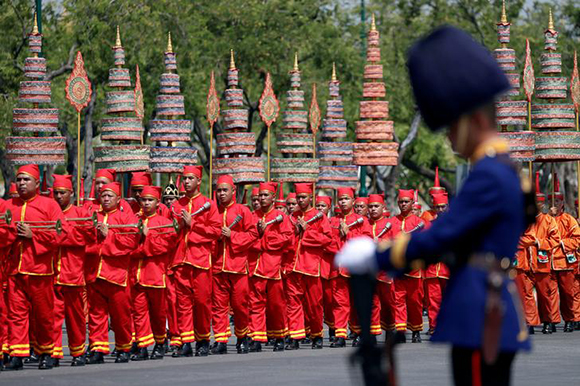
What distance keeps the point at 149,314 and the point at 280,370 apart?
2.51 meters

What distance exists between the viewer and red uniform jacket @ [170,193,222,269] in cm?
1594

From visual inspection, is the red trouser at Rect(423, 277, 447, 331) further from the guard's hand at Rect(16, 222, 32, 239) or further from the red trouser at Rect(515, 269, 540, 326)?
the guard's hand at Rect(16, 222, 32, 239)

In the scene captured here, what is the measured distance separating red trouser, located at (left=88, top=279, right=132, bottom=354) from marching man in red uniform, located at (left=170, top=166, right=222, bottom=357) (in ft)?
3.54

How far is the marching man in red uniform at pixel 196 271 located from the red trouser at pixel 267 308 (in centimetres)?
79

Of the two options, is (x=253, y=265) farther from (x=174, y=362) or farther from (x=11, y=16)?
(x=11, y=16)

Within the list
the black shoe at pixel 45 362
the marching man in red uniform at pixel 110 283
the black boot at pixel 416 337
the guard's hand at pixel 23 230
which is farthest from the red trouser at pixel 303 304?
the guard's hand at pixel 23 230

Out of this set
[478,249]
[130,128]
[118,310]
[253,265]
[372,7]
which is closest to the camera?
[478,249]

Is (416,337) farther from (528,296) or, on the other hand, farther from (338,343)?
(528,296)

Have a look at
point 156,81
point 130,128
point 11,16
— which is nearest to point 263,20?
point 156,81

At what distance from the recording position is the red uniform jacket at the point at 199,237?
15938mm

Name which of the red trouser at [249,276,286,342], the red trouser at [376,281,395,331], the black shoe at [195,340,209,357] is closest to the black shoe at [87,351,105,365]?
the black shoe at [195,340,209,357]

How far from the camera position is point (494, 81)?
5516mm

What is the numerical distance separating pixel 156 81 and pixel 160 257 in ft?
57.7

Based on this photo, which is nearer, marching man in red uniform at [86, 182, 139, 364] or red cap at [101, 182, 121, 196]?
marching man in red uniform at [86, 182, 139, 364]
